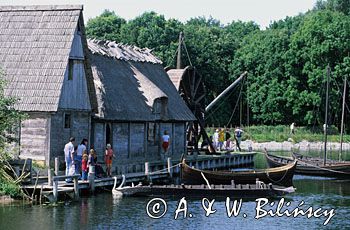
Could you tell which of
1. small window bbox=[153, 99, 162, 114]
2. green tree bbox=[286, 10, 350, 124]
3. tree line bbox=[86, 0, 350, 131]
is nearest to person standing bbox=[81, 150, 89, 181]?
small window bbox=[153, 99, 162, 114]

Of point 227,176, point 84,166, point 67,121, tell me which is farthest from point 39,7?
point 227,176

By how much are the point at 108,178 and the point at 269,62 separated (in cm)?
5832

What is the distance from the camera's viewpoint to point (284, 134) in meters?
86.6

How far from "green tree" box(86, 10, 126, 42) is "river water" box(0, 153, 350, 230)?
199 feet

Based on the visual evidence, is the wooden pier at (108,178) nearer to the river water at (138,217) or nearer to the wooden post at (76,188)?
the wooden post at (76,188)

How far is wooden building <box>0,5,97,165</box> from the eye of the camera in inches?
1516

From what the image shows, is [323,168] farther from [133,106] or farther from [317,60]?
[317,60]

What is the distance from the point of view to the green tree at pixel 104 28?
318 ft

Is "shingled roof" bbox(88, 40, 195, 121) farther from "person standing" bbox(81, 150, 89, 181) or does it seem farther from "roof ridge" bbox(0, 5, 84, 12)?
"person standing" bbox(81, 150, 89, 181)

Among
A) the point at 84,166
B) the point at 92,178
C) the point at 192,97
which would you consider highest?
the point at 192,97

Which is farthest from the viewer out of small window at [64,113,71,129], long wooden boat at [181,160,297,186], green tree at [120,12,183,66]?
green tree at [120,12,183,66]

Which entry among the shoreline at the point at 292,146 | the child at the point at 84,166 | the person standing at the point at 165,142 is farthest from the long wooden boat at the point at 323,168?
the shoreline at the point at 292,146

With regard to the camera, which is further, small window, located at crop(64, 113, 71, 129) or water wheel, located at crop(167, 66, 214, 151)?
water wheel, located at crop(167, 66, 214, 151)

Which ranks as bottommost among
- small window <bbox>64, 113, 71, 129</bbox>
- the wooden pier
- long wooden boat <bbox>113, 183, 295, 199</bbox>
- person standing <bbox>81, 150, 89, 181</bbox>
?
long wooden boat <bbox>113, 183, 295, 199</bbox>
